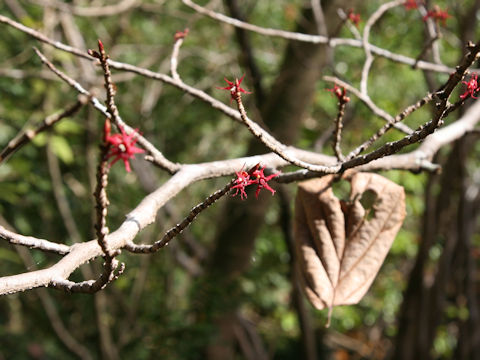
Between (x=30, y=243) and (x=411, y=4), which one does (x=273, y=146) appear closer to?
(x=30, y=243)

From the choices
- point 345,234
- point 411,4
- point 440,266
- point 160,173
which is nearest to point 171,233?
point 345,234

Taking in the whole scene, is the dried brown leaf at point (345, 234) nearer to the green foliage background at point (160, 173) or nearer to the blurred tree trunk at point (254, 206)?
the blurred tree trunk at point (254, 206)

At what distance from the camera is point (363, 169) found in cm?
117

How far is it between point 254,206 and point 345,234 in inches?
61.5

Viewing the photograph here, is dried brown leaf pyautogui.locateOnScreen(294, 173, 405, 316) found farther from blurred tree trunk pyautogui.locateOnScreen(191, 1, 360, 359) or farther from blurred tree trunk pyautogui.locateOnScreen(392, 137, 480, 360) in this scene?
blurred tree trunk pyautogui.locateOnScreen(392, 137, 480, 360)

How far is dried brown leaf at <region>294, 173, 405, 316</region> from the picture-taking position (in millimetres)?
1093

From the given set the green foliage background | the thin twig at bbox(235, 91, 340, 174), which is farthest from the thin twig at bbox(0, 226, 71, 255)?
the green foliage background

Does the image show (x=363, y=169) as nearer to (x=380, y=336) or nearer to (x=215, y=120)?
(x=215, y=120)

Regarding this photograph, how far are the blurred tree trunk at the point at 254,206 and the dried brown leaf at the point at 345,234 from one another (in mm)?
1279

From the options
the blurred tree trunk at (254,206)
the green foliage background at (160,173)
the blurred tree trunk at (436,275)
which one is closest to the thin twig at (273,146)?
the blurred tree trunk at (254,206)

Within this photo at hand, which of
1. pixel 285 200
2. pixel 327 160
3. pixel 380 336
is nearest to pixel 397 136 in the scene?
pixel 285 200

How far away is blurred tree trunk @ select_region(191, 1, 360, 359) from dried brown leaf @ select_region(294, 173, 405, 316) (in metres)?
1.28

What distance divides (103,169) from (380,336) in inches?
196

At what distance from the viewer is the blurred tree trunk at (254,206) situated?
2568 mm
